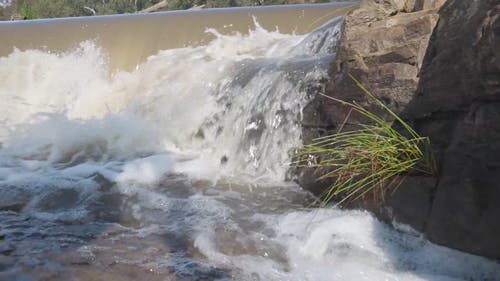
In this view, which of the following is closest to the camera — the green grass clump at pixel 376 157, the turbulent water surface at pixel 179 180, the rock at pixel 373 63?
the turbulent water surface at pixel 179 180

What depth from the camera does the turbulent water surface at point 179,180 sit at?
9.79 ft

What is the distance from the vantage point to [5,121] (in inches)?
305

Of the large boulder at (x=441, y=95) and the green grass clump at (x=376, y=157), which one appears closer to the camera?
the large boulder at (x=441, y=95)

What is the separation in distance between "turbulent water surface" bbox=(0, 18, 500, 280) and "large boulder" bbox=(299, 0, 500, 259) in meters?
0.17

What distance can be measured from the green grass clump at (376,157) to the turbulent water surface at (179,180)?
0.76 feet

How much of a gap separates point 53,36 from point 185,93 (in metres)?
4.28

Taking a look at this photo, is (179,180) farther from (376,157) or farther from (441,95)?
(441,95)

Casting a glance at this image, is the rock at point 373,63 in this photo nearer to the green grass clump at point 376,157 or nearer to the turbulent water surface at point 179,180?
the green grass clump at point 376,157

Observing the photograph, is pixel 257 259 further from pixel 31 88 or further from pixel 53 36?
pixel 53 36

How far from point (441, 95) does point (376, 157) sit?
1.79 feet

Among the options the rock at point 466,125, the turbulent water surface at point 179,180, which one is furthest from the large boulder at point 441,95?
the turbulent water surface at point 179,180

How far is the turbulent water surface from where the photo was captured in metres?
2.98

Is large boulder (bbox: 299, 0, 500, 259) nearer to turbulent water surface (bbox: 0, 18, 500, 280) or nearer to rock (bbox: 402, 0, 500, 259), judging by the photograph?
rock (bbox: 402, 0, 500, 259)

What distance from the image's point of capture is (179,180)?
4.78 meters
